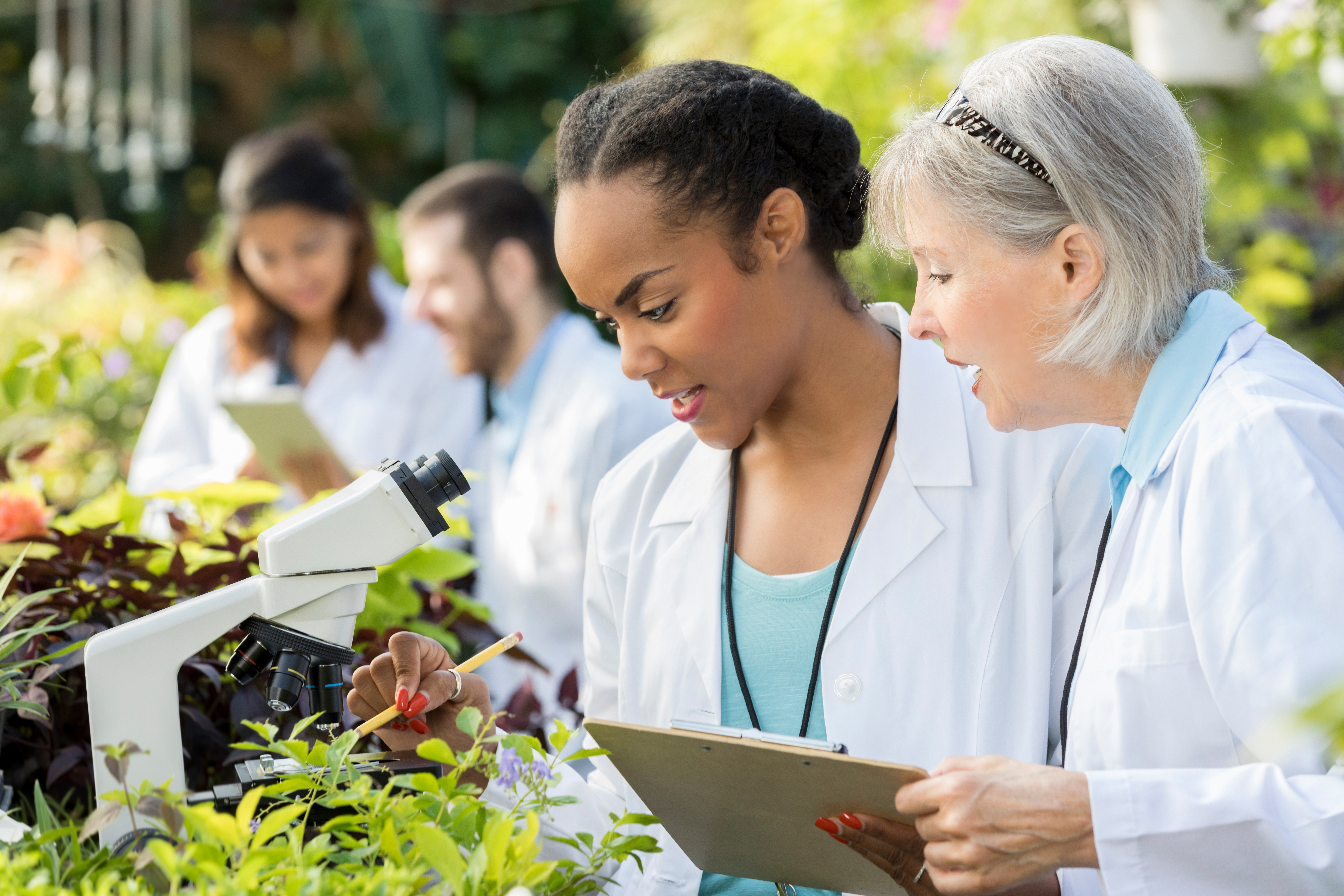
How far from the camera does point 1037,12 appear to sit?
4.14m

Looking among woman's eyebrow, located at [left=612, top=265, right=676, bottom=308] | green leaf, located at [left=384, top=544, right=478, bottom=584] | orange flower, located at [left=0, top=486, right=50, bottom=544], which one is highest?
woman's eyebrow, located at [left=612, top=265, right=676, bottom=308]

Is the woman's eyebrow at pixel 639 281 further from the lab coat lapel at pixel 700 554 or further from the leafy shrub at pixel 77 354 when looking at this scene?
the leafy shrub at pixel 77 354

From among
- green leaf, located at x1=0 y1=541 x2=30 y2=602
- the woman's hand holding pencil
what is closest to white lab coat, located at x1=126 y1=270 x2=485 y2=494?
green leaf, located at x1=0 y1=541 x2=30 y2=602

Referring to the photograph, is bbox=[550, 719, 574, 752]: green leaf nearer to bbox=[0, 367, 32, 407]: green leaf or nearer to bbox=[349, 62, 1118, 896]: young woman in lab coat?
bbox=[349, 62, 1118, 896]: young woman in lab coat

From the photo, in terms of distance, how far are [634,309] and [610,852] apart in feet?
2.32

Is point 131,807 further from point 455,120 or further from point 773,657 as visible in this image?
point 455,120

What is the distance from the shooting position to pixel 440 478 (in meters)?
1.25

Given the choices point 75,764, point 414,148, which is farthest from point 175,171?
point 75,764

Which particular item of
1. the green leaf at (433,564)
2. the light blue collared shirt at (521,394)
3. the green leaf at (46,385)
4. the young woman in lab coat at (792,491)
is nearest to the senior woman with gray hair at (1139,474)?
the young woman in lab coat at (792,491)

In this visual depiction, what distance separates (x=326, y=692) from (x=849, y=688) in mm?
675

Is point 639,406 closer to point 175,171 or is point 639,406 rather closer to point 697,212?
point 697,212

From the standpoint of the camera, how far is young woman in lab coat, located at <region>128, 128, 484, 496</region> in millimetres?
3865

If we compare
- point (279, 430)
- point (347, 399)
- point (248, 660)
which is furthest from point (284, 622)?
point (347, 399)

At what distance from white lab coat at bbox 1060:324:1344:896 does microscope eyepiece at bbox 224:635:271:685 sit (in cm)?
88
